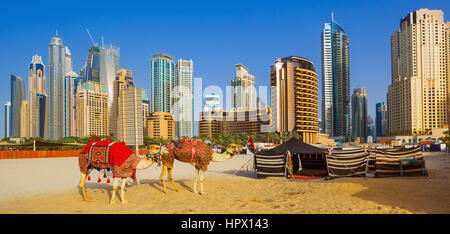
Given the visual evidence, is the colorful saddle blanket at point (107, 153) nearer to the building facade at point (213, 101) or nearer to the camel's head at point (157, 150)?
the camel's head at point (157, 150)

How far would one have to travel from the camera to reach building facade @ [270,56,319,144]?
387 ft

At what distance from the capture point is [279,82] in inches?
4719

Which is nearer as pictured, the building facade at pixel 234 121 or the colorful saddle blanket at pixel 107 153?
the colorful saddle blanket at pixel 107 153

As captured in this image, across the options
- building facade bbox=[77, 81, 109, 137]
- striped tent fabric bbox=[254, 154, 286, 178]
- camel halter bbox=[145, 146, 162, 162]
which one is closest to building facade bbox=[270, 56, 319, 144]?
building facade bbox=[77, 81, 109, 137]

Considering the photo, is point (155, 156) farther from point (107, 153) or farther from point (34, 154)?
point (34, 154)

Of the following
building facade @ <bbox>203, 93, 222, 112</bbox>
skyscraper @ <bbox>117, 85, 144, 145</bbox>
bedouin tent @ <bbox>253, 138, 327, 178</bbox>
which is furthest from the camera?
building facade @ <bbox>203, 93, 222, 112</bbox>

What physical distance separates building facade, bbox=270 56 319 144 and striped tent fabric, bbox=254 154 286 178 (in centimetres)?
10437

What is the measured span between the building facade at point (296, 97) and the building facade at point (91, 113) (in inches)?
3867

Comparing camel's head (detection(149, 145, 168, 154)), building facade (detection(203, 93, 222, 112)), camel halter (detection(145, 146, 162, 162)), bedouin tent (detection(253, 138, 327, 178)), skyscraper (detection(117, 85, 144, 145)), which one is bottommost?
bedouin tent (detection(253, 138, 327, 178))

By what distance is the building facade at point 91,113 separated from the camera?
158750 mm

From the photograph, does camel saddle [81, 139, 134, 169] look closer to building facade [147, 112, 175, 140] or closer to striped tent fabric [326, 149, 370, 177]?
striped tent fabric [326, 149, 370, 177]

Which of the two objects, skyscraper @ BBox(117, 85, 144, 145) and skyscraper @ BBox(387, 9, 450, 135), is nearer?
skyscraper @ BBox(117, 85, 144, 145)

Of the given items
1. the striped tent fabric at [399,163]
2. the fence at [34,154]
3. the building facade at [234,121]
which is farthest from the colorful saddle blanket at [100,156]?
the building facade at [234,121]
